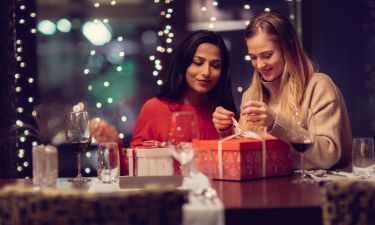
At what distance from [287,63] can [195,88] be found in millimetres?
594

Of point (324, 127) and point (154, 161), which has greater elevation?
point (324, 127)

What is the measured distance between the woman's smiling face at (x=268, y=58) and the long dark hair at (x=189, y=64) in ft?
1.39

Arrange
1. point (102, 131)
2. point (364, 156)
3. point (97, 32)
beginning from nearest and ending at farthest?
1. point (364, 156)
2. point (102, 131)
3. point (97, 32)

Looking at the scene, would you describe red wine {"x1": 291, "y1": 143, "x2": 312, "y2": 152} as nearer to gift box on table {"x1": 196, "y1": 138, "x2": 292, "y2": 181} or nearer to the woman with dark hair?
gift box on table {"x1": 196, "y1": 138, "x2": 292, "y2": 181}

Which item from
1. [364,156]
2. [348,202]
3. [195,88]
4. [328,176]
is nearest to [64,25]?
[195,88]

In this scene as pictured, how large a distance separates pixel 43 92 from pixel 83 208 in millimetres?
3149

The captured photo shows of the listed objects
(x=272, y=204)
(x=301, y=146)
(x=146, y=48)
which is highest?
(x=146, y=48)

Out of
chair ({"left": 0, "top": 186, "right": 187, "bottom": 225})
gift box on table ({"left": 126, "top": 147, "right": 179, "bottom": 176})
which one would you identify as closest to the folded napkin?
gift box on table ({"left": 126, "top": 147, "right": 179, "bottom": 176})

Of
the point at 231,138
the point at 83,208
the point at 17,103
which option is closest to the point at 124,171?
the point at 231,138

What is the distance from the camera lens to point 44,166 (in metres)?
2.04

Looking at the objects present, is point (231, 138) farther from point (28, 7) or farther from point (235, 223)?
point (28, 7)

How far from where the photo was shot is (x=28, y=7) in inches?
174

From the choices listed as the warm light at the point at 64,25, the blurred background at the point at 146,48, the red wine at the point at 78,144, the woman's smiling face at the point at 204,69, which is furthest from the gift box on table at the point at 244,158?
the warm light at the point at 64,25

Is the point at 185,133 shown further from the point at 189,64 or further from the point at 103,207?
the point at 189,64
